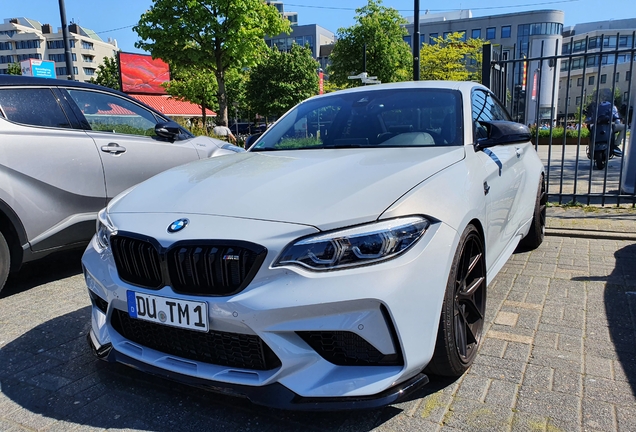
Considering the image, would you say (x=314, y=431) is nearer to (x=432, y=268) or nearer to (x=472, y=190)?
(x=432, y=268)

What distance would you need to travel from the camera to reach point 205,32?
15.2m

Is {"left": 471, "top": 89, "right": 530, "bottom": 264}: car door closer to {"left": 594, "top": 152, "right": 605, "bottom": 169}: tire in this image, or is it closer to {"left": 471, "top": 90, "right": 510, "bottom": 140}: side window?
{"left": 471, "top": 90, "right": 510, "bottom": 140}: side window

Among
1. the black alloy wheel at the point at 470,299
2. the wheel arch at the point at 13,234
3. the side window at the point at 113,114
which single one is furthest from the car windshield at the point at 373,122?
the wheel arch at the point at 13,234

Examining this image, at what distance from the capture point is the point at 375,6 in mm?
26688

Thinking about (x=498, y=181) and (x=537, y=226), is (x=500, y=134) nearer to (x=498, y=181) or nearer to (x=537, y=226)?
(x=498, y=181)

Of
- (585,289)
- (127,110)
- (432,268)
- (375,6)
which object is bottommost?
(585,289)

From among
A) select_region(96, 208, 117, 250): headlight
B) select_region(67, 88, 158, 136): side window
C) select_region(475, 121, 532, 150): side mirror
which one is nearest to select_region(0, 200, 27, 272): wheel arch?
select_region(67, 88, 158, 136): side window

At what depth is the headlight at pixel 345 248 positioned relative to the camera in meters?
1.89

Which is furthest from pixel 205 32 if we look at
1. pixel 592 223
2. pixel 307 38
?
pixel 307 38

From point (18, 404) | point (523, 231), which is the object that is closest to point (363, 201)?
point (18, 404)

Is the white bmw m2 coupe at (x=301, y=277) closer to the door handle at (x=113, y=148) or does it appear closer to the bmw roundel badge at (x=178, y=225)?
the bmw roundel badge at (x=178, y=225)

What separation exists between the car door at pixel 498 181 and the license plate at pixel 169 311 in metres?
1.67

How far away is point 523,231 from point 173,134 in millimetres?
3362

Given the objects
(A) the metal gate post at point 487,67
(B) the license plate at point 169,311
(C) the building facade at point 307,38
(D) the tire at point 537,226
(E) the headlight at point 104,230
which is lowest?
(D) the tire at point 537,226
